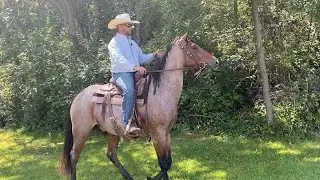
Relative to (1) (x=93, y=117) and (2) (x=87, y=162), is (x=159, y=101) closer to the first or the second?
(1) (x=93, y=117)

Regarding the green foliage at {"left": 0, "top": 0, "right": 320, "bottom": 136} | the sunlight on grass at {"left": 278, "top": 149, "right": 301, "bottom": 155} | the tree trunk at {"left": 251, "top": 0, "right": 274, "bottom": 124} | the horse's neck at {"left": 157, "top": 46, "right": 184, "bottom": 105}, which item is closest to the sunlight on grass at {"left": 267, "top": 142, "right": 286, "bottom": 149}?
the sunlight on grass at {"left": 278, "top": 149, "right": 301, "bottom": 155}

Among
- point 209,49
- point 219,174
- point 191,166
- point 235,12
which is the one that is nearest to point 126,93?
point 219,174

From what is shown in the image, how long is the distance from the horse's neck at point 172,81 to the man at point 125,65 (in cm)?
30

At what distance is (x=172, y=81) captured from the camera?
536cm

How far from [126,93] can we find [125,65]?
36 centimetres

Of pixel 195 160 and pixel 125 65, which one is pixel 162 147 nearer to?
pixel 125 65

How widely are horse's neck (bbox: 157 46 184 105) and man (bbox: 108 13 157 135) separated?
30cm

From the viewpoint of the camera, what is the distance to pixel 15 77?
12.3m

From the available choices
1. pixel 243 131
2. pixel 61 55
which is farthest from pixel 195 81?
pixel 61 55

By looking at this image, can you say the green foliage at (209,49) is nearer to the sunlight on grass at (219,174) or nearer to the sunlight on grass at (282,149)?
the sunlight on grass at (282,149)

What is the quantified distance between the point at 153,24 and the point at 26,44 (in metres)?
3.60

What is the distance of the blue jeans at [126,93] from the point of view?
17.6ft

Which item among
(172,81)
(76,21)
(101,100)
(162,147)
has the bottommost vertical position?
(162,147)

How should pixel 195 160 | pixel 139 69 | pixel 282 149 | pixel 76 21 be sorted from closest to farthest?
pixel 139 69, pixel 195 160, pixel 282 149, pixel 76 21
